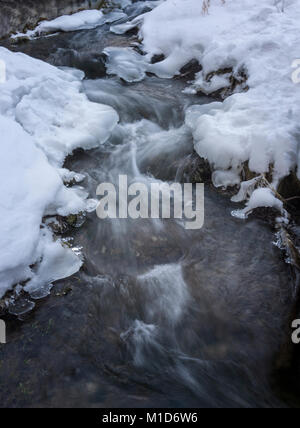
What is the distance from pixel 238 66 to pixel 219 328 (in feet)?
13.1

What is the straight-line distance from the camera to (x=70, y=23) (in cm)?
→ 844

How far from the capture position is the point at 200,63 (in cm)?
579

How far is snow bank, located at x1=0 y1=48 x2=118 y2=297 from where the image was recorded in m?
2.68

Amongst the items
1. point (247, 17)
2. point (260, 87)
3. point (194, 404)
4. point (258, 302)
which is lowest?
point (194, 404)

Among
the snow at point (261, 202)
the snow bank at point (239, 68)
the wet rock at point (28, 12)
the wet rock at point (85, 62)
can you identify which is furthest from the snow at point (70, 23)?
the snow at point (261, 202)

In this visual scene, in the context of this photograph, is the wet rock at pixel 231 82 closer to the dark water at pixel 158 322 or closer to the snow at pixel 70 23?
the dark water at pixel 158 322

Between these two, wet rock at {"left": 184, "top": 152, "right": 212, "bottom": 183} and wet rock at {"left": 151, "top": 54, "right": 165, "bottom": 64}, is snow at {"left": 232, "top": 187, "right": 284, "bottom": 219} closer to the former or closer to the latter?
wet rock at {"left": 184, "top": 152, "right": 212, "bottom": 183}

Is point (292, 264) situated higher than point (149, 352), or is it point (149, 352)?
point (292, 264)

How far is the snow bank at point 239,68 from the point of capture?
357cm

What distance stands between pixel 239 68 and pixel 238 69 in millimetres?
19

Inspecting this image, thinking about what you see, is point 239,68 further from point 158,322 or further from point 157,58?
point 158,322

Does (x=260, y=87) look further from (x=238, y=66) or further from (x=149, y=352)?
(x=149, y=352)

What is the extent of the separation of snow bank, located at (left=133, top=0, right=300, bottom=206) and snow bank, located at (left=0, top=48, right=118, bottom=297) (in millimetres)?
1521
